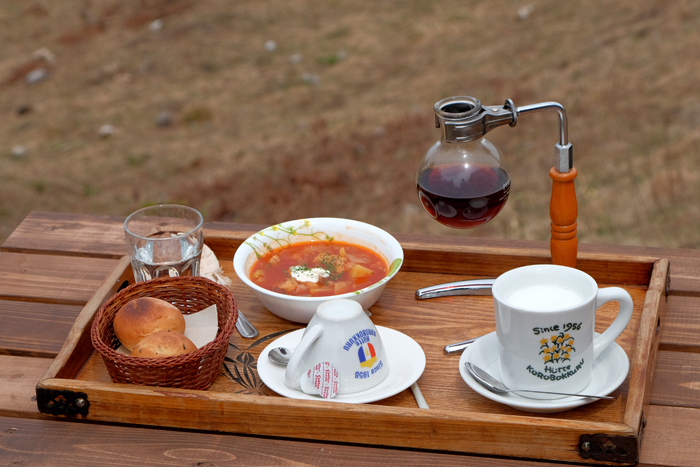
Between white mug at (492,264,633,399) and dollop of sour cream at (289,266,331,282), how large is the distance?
56 centimetres

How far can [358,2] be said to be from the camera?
9.25 meters

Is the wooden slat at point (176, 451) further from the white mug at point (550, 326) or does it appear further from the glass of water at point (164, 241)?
the glass of water at point (164, 241)

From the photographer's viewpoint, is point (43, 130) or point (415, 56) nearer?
point (43, 130)

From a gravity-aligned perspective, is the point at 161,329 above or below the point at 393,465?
above

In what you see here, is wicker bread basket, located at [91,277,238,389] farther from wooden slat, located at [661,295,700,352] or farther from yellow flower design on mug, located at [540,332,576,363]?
wooden slat, located at [661,295,700,352]

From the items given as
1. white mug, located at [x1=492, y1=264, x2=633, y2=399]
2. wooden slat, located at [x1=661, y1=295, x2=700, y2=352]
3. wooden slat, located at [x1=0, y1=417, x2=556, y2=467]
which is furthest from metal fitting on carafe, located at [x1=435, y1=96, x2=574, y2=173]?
wooden slat, located at [x1=0, y1=417, x2=556, y2=467]

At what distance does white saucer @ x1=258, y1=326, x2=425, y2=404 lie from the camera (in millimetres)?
1521

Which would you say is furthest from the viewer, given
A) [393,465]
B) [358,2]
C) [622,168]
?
[358,2]

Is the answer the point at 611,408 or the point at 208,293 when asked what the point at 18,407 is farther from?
the point at 611,408

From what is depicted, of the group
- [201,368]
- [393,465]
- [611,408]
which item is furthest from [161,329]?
[611,408]

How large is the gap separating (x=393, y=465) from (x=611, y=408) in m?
0.46

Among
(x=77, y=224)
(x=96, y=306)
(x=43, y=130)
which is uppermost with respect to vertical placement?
(x=96, y=306)

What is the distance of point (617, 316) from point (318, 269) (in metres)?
0.77

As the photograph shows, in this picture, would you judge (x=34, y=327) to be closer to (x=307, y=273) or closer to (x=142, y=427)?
(x=142, y=427)
